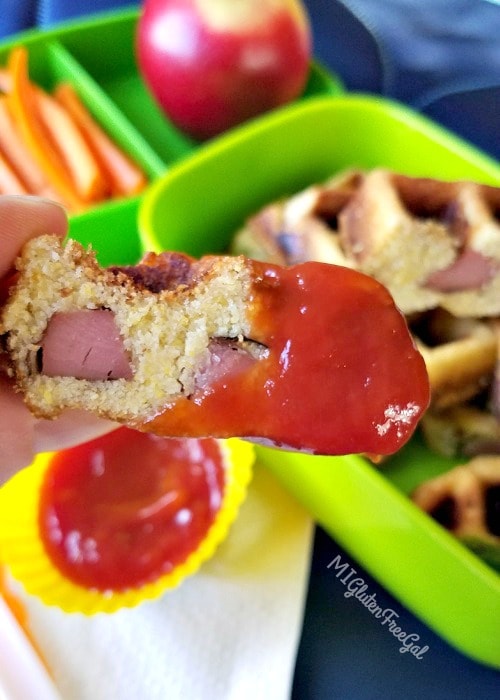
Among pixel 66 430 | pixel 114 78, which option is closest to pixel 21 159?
pixel 114 78

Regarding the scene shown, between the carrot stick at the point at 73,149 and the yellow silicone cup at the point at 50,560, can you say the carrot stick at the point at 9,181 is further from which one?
the yellow silicone cup at the point at 50,560

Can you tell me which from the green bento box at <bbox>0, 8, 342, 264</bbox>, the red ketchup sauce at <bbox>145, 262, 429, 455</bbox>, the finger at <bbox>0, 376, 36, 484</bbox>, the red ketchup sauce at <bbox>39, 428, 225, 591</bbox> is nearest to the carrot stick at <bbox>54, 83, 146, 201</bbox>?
the green bento box at <bbox>0, 8, 342, 264</bbox>

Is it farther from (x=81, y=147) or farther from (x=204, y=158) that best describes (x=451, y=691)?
(x=81, y=147)

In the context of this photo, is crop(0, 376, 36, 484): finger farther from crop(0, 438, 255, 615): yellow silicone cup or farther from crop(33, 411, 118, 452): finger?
crop(0, 438, 255, 615): yellow silicone cup

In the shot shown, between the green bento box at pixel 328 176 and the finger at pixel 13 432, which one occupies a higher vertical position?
the finger at pixel 13 432

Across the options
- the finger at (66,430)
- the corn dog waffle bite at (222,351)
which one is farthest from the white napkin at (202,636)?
the corn dog waffle bite at (222,351)

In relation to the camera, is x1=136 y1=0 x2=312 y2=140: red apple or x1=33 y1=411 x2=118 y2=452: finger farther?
x1=136 y1=0 x2=312 y2=140: red apple

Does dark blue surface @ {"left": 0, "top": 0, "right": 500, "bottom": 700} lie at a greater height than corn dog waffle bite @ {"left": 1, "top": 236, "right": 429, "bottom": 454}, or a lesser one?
lesser
